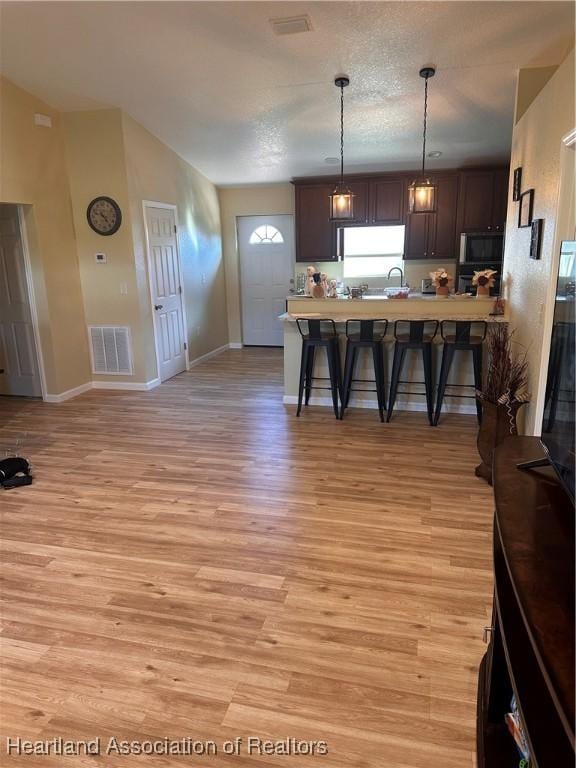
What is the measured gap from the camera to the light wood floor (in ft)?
5.29

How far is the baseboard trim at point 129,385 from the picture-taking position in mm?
5770

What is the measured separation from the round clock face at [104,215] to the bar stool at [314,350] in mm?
2409

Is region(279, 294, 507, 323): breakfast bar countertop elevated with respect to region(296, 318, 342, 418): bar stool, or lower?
elevated

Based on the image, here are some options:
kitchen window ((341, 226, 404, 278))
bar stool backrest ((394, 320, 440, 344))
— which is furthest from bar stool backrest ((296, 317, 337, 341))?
kitchen window ((341, 226, 404, 278))

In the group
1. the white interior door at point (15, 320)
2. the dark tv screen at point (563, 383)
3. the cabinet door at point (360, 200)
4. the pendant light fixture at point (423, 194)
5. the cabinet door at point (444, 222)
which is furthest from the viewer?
the cabinet door at point (360, 200)

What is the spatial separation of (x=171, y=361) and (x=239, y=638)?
15.6 feet

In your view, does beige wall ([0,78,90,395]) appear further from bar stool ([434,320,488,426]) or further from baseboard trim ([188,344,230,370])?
bar stool ([434,320,488,426])

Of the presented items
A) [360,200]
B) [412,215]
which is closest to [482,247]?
[412,215]

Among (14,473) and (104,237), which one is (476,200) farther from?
(14,473)

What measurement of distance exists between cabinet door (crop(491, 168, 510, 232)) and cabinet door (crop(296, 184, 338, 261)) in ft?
7.12

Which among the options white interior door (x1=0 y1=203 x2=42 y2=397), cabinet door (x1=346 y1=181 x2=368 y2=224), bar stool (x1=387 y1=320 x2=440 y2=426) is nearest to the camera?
bar stool (x1=387 y1=320 x2=440 y2=426)

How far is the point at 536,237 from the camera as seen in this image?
132 inches

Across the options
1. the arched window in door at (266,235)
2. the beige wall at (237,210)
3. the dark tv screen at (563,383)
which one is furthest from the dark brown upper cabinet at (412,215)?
the dark tv screen at (563,383)

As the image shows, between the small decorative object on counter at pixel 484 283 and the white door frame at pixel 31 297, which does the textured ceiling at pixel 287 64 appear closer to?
the white door frame at pixel 31 297
